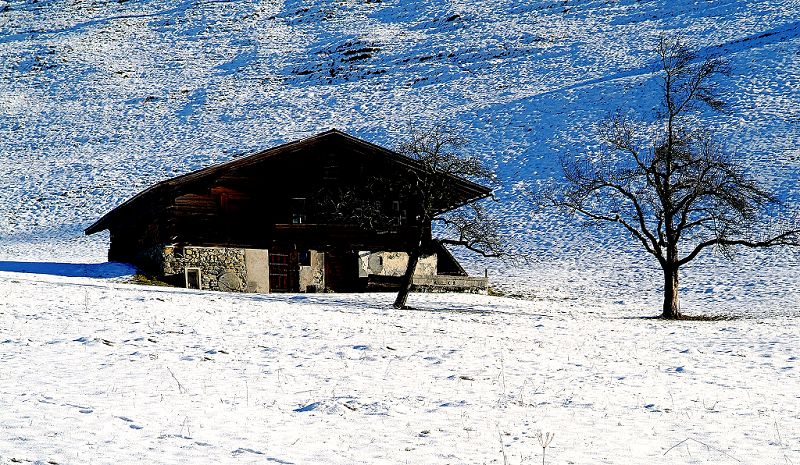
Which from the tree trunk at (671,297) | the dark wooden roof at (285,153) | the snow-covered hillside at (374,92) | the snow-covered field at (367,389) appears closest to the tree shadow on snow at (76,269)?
the dark wooden roof at (285,153)

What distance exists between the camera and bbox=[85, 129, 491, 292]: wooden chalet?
32250 mm

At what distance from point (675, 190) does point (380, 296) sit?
9.91m

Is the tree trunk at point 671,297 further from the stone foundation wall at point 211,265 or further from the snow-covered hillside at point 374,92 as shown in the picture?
the stone foundation wall at point 211,265

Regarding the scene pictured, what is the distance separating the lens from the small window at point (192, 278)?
1257 inches

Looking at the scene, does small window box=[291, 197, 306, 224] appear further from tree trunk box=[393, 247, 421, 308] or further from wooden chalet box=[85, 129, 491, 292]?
tree trunk box=[393, 247, 421, 308]

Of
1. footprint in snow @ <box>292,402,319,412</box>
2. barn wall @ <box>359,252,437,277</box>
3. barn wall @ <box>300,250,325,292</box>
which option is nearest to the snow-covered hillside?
barn wall @ <box>359,252,437,277</box>

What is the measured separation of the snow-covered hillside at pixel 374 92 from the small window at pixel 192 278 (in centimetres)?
1220

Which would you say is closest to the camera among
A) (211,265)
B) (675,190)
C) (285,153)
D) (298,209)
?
(675,190)

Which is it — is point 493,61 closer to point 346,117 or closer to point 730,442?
point 346,117

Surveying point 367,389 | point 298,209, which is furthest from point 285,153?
point 367,389

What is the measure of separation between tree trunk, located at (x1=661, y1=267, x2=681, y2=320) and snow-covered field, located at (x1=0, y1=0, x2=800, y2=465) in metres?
1.97

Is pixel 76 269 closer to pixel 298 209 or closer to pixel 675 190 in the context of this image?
pixel 298 209

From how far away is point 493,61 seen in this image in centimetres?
7081

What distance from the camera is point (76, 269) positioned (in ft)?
107
